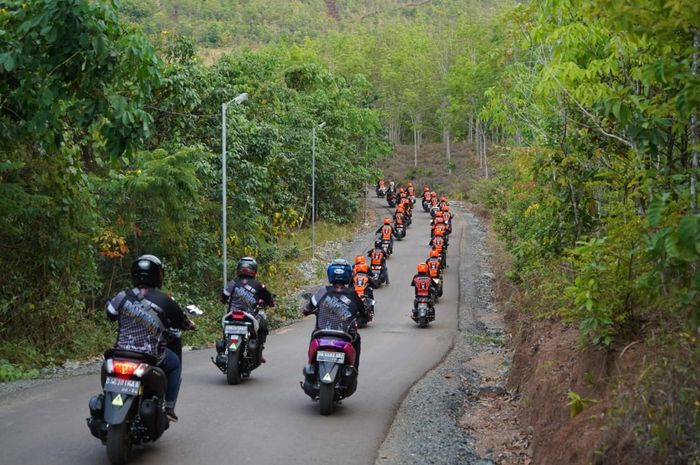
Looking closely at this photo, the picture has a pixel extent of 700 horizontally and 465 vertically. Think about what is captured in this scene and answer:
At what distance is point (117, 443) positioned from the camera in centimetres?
719

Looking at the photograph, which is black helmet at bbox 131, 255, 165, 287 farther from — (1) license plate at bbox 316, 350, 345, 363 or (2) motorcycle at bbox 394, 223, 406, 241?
(2) motorcycle at bbox 394, 223, 406, 241

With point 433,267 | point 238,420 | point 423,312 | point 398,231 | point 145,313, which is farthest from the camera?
point 398,231

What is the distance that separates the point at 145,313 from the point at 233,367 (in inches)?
183

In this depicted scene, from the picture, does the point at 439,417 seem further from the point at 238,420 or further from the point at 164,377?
the point at 164,377

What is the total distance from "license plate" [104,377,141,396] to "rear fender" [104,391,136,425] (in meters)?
0.04

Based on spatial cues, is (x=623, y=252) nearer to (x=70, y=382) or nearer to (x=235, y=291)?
(x=235, y=291)

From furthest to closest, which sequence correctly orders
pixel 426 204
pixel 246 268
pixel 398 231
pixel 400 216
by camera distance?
1. pixel 426 204
2. pixel 400 216
3. pixel 398 231
4. pixel 246 268

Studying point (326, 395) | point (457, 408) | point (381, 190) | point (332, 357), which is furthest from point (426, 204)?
point (326, 395)

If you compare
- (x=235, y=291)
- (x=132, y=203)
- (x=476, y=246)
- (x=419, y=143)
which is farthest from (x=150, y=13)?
(x=235, y=291)

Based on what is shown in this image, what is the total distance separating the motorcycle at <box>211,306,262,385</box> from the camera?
12.1 meters

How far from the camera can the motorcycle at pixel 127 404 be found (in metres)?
7.19

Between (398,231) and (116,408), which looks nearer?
(116,408)

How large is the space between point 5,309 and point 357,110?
42.4m

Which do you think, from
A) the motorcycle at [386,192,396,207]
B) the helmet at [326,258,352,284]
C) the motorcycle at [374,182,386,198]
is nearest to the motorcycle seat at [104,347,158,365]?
the helmet at [326,258,352,284]
